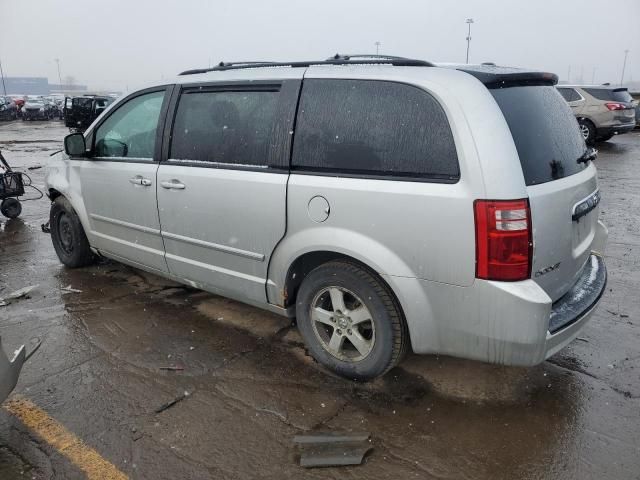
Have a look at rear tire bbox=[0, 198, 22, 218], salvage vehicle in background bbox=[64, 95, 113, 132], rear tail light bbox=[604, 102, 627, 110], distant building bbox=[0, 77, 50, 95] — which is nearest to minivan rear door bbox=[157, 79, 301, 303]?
rear tire bbox=[0, 198, 22, 218]

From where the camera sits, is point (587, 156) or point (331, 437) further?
point (587, 156)

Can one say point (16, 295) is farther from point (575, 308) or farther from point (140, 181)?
point (575, 308)

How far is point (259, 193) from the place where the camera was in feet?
10.4

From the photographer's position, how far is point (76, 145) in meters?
4.44

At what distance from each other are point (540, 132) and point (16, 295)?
445cm

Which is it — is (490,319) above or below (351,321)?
above

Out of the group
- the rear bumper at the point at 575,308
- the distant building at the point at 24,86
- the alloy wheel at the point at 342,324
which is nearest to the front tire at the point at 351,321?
the alloy wheel at the point at 342,324

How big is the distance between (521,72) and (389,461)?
86.5 inches

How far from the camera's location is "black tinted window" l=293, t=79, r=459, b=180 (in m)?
2.58

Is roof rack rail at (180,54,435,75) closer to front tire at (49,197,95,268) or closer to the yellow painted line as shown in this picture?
front tire at (49,197,95,268)

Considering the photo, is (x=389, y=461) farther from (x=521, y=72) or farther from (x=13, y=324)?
(x=13, y=324)

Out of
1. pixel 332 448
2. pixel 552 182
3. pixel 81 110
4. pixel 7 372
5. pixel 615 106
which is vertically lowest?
pixel 332 448

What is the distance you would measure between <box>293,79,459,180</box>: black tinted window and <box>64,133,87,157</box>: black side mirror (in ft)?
7.82

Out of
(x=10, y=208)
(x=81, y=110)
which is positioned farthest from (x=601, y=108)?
(x=81, y=110)
